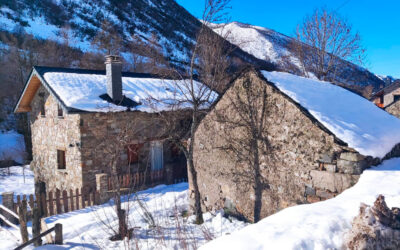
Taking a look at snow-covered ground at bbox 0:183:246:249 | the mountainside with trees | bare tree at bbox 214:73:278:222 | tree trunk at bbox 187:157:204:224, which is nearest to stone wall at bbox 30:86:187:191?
snow-covered ground at bbox 0:183:246:249

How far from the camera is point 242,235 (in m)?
2.62

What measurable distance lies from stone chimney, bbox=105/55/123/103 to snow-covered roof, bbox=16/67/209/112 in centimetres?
44

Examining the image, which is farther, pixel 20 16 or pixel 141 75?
pixel 20 16

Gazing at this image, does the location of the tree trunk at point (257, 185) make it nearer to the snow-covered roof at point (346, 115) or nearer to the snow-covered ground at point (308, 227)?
the snow-covered roof at point (346, 115)

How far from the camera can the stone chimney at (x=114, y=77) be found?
11466mm

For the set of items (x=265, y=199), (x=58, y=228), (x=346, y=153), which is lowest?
(x=58, y=228)

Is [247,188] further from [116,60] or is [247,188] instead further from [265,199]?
[116,60]

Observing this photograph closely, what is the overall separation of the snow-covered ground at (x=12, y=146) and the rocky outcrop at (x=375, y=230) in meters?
22.1

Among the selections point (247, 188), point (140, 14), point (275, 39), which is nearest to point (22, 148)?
point (247, 188)

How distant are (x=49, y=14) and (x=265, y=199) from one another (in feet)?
176

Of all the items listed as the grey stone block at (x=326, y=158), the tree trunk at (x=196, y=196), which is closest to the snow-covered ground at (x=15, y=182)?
the tree trunk at (x=196, y=196)

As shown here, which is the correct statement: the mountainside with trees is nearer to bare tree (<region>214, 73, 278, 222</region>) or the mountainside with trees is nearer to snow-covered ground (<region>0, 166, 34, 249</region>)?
bare tree (<region>214, 73, 278, 222</region>)

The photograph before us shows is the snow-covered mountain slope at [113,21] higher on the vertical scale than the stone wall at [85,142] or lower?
higher

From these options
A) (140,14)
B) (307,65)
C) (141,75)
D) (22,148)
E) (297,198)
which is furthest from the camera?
(140,14)
